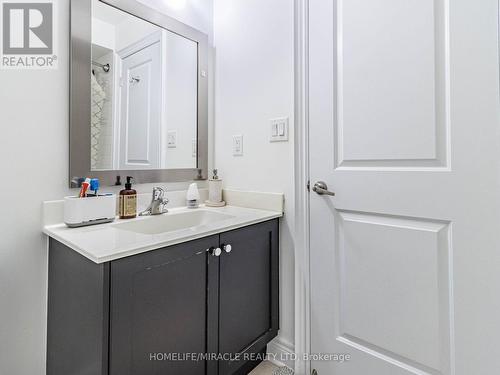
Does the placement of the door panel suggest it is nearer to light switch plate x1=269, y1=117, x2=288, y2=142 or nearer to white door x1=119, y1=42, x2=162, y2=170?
light switch plate x1=269, y1=117, x2=288, y2=142

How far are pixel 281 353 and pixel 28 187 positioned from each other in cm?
136

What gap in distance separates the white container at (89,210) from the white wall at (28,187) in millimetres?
130

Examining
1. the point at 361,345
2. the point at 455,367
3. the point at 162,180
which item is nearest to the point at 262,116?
the point at 162,180

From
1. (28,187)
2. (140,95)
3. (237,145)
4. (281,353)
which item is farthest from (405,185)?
(28,187)

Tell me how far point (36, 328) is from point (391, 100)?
1.61 m

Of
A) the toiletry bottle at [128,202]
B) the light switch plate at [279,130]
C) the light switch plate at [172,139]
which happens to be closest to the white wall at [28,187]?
the toiletry bottle at [128,202]

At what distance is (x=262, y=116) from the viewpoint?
58.2 inches

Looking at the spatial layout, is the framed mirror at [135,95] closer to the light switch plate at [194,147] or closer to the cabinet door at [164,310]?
the light switch plate at [194,147]

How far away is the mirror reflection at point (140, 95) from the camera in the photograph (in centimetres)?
121

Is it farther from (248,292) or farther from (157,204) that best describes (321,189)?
(157,204)

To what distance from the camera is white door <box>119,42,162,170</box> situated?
132 centimetres

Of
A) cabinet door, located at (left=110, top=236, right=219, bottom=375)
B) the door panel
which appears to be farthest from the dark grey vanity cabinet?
the door panel

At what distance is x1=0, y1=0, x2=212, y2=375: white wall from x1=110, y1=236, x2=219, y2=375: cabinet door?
513 millimetres

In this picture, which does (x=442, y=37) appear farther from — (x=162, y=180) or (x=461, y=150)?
(x=162, y=180)
